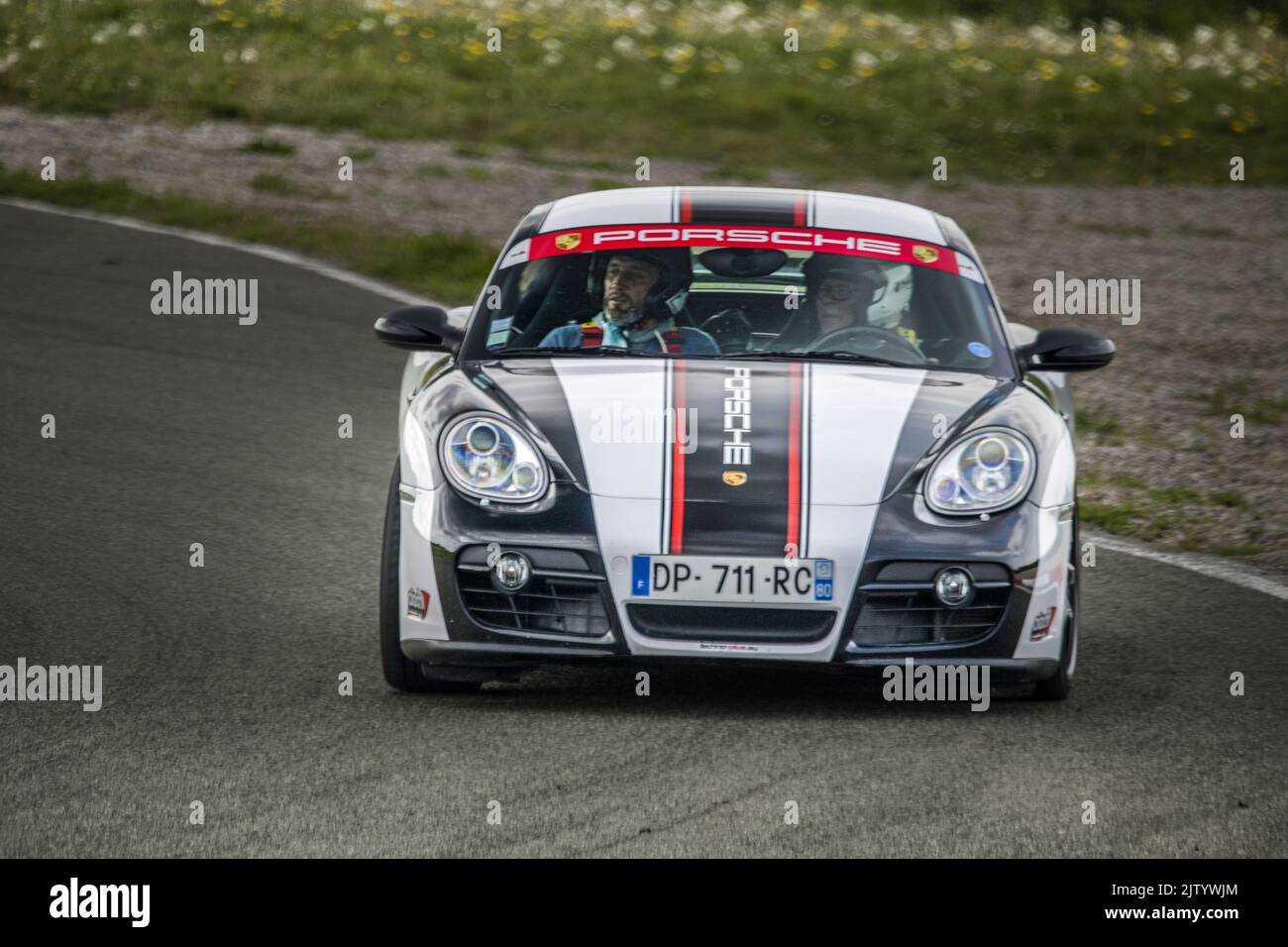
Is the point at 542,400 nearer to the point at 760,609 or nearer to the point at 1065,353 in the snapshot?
the point at 760,609

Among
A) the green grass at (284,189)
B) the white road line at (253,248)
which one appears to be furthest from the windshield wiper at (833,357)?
the green grass at (284,189)

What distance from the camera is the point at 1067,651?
532cm

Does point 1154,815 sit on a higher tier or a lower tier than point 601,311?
lower

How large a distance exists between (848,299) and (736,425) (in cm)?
102

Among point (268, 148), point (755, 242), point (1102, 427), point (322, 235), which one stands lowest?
point (268, 148)

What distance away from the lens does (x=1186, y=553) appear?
24.6 ft

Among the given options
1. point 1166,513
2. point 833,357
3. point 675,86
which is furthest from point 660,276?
point 675,86

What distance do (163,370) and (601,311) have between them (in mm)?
4966

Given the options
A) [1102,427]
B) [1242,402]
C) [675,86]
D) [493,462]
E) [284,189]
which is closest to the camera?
[493,462]

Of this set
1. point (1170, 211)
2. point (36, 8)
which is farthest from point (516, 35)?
point (1170, 211)

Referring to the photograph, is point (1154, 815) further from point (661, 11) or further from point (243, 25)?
point (661, 11)

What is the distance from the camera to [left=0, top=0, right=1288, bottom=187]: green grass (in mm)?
23125

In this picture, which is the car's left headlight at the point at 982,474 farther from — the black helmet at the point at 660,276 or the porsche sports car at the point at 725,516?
the black helmet at the point at 660,276

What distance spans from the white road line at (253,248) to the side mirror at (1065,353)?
6760 mm
